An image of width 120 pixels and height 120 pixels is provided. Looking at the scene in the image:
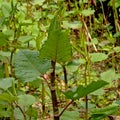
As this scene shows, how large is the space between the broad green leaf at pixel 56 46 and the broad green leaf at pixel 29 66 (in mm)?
35

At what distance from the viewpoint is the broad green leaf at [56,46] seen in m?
0.48

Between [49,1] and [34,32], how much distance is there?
33 centimetres

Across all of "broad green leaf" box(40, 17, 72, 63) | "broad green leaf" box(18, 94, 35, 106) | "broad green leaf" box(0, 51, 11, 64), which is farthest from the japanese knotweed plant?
"broad green leaf" box(0, 51, 11, 64)

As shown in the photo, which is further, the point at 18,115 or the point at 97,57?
the point at 97,57

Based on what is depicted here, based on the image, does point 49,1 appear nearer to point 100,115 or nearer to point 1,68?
point 1,68

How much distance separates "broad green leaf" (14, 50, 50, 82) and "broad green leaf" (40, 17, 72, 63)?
0.03 metres

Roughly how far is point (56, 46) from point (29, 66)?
0.07 meters

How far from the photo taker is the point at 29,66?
538 mm

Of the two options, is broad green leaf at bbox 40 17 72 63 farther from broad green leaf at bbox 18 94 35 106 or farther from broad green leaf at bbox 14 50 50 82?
broad green leaf at bbox 18 94 35 106

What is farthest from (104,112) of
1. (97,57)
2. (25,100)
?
(97,57)

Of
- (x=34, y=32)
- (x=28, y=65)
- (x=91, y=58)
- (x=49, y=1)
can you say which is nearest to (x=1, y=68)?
(x=91, y=58)

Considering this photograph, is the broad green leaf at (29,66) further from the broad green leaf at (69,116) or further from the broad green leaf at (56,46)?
the broad green leaf at (69,116)

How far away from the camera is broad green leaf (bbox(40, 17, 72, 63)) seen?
0.48 meters

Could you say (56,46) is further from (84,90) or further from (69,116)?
(69,116)
